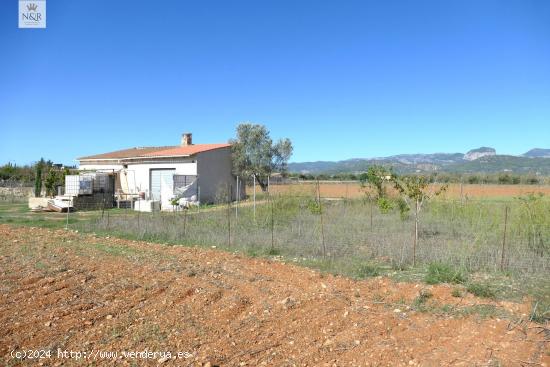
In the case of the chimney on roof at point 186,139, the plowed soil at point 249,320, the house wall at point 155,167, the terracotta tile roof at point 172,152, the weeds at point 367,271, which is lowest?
the plowed soil at point 249,320

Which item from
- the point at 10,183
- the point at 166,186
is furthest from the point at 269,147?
the point at 10,183

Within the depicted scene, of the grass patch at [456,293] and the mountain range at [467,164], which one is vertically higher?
the mountain range at [467,164]

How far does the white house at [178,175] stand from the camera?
23172mm

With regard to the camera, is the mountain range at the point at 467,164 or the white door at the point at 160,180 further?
the white door at the point at 160,180

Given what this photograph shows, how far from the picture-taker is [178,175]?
2306cm

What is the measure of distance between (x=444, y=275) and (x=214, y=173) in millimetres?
20569

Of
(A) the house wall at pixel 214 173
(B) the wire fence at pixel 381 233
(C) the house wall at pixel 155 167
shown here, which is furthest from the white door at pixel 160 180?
(B) the wire fence at pixel 381 233

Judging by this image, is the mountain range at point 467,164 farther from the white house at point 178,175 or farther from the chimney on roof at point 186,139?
the chimney on roof at point 186,139

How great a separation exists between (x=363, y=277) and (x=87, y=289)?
406cm

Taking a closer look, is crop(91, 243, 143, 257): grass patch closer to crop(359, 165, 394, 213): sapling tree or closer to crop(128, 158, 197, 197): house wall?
crop(359, 165, 394, 213): sapling tree

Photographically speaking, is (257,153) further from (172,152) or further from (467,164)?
(467,164)

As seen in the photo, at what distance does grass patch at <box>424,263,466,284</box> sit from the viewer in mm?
6281

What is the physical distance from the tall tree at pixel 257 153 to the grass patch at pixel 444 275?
21308 millimetres

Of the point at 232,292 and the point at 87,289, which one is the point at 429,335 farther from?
the point at 87,289
